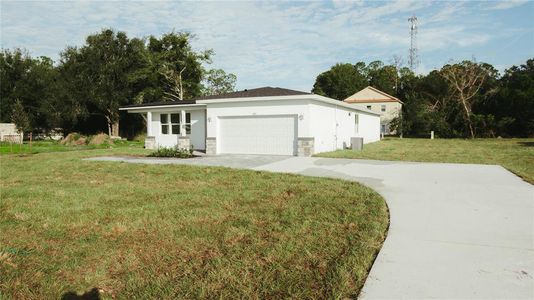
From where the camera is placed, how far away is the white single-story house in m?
16.4

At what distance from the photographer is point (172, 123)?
21.1m

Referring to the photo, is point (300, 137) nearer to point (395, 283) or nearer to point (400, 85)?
point (395, 283)

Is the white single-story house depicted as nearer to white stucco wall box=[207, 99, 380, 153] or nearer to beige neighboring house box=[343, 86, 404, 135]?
white stucco wall box=[207, 99, 380, 153]

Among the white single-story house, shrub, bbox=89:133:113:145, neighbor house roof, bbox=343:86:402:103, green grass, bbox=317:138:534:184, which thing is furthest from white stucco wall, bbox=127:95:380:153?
neighbor house roof, bbox=343:86:402:103

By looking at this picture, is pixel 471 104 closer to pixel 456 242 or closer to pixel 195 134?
pixel 195 134

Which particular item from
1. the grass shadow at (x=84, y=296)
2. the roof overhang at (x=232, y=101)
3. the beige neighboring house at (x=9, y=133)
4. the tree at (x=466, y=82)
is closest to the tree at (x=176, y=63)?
the beige neighboring house at (x=9, y=133)

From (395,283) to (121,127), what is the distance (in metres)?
38.3

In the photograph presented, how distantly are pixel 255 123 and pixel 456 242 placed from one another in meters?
13.8

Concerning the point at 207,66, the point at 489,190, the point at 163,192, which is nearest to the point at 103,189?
the point at 163,192

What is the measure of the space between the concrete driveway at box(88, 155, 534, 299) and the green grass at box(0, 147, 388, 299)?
292 millimetres

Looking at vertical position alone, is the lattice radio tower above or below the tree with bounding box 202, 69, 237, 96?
above

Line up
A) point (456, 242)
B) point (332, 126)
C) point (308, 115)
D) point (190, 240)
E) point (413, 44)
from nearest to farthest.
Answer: point (456, 242) < point (190, 240) < point (308, 115) < point (332, 126) < point (413, 44)

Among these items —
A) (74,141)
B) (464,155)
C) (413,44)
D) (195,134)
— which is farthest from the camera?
(413,44)

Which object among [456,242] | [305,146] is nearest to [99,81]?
[305,146]
